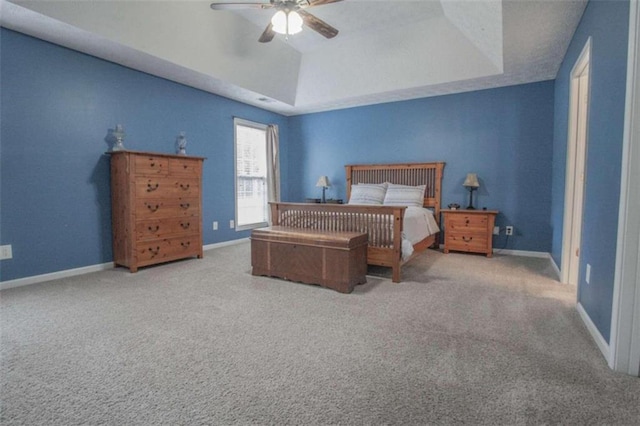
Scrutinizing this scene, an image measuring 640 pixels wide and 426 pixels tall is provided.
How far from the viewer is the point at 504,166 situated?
4770mm

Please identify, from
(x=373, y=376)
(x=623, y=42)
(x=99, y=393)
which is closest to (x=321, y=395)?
(x=373, y=376)

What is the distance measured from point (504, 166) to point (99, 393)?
5147mm

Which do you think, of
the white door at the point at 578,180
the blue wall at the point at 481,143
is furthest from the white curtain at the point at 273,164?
the white door at the point at 578,180

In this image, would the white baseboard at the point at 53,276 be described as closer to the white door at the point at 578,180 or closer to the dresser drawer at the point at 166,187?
the dresser drawer at the point at 166,187

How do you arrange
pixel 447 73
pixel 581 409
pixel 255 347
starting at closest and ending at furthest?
pixel 581 409 < pixel 255 347 < pixel 447 73

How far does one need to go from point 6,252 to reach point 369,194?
14.2ft

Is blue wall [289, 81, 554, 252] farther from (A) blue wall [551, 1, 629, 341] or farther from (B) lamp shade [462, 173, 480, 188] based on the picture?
(A) blue wall [551, 1, 629, 341]

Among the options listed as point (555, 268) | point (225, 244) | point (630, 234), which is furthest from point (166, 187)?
point (555, 268)

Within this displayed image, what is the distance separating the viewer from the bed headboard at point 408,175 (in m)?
5.16

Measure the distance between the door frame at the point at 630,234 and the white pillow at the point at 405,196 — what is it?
326cm

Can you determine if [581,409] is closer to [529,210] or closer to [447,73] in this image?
[529,210]

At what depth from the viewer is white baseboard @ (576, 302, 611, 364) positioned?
1.81 metres

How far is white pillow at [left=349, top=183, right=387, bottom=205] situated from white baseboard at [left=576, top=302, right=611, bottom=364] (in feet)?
9.94

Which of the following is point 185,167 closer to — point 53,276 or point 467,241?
point 53,276
